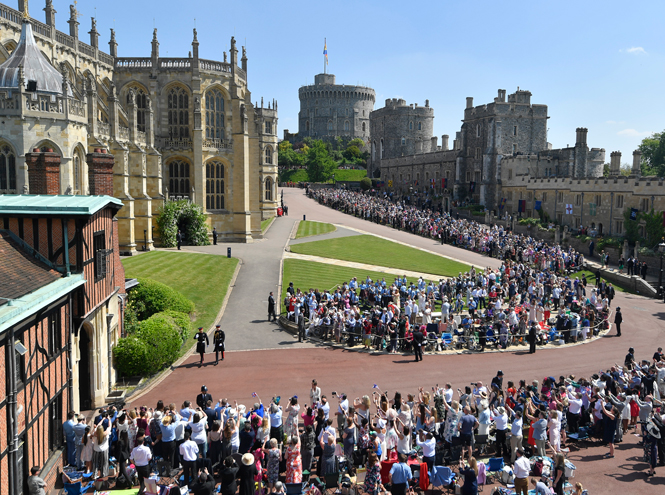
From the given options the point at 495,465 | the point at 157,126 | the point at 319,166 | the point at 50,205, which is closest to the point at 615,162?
the point at 157,126

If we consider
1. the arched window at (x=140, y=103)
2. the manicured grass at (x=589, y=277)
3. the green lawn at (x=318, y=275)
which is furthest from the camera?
the arched window at (x=140, y=103)

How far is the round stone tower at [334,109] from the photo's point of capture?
130 metres

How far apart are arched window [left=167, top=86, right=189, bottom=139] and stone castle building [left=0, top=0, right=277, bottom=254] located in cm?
8

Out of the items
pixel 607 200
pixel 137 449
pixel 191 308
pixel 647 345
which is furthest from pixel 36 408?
pixel 607 200

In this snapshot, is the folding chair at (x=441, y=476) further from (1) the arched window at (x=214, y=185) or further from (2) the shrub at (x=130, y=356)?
(1) the arched window at (x=214, y=185)

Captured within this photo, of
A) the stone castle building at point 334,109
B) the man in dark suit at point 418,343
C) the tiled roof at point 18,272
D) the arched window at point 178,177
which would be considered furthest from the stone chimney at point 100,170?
the stone castle building at point 334,109

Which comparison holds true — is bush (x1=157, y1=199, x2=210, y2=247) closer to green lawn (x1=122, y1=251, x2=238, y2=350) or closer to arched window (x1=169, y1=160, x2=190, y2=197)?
arched window (x1=169, y1=160, x2=190, y2=197)

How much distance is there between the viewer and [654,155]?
86.6 metres

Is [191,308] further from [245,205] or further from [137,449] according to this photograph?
[245,205]

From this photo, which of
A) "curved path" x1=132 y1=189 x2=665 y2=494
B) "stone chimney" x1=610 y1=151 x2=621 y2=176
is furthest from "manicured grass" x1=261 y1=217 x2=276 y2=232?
"stone chimney" x1=610 y1=151 x2=621 y2=176

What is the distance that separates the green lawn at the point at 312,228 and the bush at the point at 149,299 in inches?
959

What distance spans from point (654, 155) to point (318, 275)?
251 ft

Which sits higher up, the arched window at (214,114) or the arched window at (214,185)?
the arched window at (214,114)

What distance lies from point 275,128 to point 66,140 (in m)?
38.1
